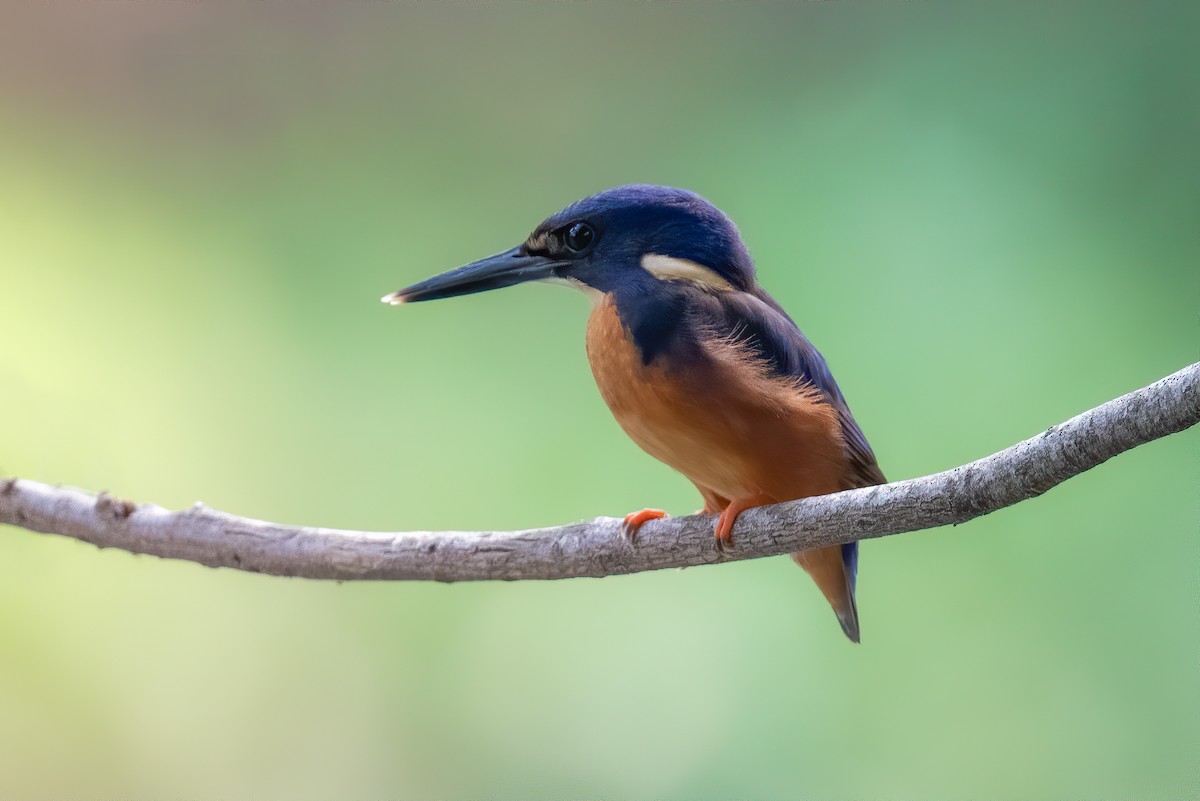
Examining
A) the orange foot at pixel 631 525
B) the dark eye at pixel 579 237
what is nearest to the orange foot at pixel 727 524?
the orange foot at pixel 631 525

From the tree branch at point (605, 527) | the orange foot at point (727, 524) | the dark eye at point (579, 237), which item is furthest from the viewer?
the dark eye at point (579, 237)

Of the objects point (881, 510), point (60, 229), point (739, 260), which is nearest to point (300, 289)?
point (60, 229)

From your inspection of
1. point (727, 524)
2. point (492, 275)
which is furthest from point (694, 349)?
point (492, 275)

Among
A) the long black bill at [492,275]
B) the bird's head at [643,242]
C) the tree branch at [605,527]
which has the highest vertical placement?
the bird's head at [643,242]

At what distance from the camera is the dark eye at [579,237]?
1.50m

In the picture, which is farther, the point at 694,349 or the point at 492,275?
the point at 492,275

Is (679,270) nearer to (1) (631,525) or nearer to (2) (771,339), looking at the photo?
(2) (771,339)

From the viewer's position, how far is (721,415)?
141 centimetres

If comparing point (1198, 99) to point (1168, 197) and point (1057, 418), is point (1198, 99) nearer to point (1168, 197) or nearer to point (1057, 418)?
point (1168, 197)

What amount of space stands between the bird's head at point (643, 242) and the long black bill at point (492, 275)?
0.04 feet

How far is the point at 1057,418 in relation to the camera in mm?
2332

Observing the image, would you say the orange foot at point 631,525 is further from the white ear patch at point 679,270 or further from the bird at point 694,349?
the white ear patch at point 679,270

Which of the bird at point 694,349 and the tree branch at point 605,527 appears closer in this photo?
the tree branch at point 605,527

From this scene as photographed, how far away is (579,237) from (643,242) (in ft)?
0.30
